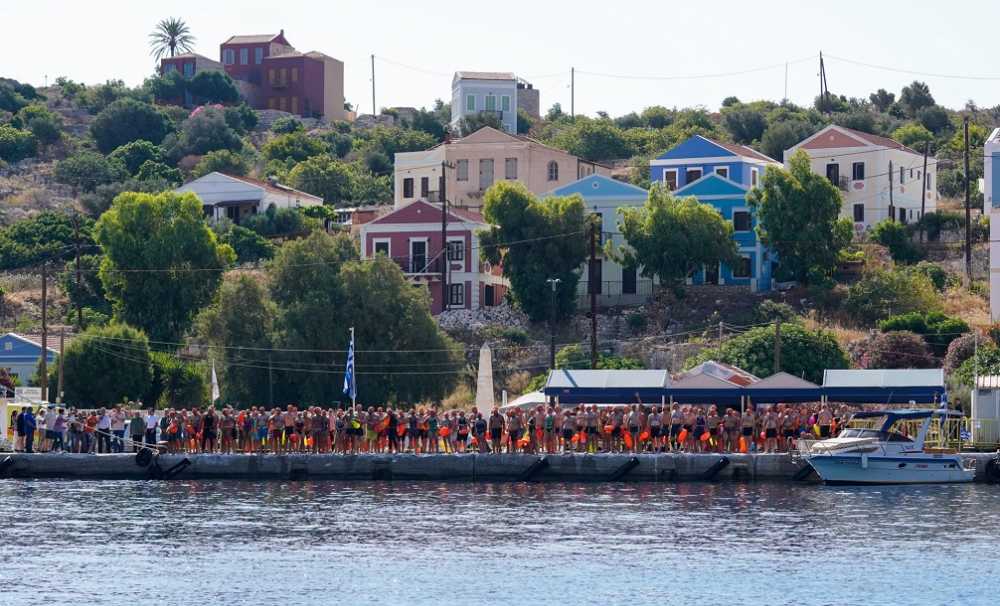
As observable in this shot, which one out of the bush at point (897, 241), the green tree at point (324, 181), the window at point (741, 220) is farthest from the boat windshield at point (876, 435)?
the green tree at point (324, 181)

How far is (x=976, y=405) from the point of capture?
148 ft

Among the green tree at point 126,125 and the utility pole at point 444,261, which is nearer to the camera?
the utility pole at point 444,261

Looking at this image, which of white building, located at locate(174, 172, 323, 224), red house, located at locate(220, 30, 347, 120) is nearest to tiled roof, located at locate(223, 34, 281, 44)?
red house, located at locate(220, 30, 347, 120)

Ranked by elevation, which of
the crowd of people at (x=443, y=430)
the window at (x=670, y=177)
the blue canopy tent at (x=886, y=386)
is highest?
the window at (x=670, y=177)

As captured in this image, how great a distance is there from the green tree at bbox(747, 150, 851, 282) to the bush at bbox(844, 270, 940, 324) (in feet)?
13.0

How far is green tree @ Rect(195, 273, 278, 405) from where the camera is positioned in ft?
190

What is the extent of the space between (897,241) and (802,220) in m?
6.95

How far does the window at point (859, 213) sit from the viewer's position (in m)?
82.4

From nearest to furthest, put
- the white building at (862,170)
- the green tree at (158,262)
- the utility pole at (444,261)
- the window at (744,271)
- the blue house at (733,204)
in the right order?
the green tree at (158,262), the window at (744,271), the blue house at (733,204), the utility pole at (444,261), the white building at (862,170)

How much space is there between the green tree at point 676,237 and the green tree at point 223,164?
51.2 meters

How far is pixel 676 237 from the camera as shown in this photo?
6969cm

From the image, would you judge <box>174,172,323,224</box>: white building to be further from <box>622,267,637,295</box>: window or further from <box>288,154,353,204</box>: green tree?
<box>622,267,637,295</box>: window

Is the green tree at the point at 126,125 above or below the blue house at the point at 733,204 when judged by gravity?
above

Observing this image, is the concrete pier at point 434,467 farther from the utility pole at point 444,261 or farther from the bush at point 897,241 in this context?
the bush at point 897,241
